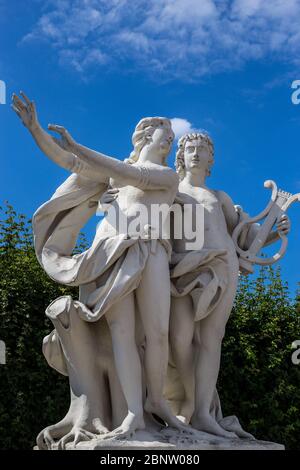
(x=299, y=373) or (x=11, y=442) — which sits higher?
(x=299, y=373)

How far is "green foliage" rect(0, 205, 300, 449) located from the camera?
377 inches

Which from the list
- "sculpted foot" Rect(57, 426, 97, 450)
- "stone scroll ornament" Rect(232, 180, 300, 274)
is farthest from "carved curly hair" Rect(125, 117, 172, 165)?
"sculpted foot" Rect(57, 426, 97, 450)

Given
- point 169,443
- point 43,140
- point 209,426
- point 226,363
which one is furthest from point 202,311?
point 226,363

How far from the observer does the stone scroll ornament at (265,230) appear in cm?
611

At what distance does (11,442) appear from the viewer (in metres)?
9.42

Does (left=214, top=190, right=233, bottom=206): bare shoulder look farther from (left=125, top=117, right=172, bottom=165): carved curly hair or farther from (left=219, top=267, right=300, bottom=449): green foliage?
(left=219, top=267, right=300, bottom=449): green foliage

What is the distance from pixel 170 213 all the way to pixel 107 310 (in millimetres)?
1116

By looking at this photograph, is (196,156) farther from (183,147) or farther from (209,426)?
(209,426)

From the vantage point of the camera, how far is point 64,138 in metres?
5.43

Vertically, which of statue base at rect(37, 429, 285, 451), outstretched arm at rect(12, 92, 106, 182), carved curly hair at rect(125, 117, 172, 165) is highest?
carved curly hair at rect(125, 117, 172, 165)

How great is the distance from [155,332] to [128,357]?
0.89 ft

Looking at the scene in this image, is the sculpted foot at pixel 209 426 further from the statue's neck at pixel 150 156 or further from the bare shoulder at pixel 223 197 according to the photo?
the statue's neck at pixel 150 156

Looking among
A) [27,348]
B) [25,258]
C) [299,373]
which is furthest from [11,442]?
[299,373]
